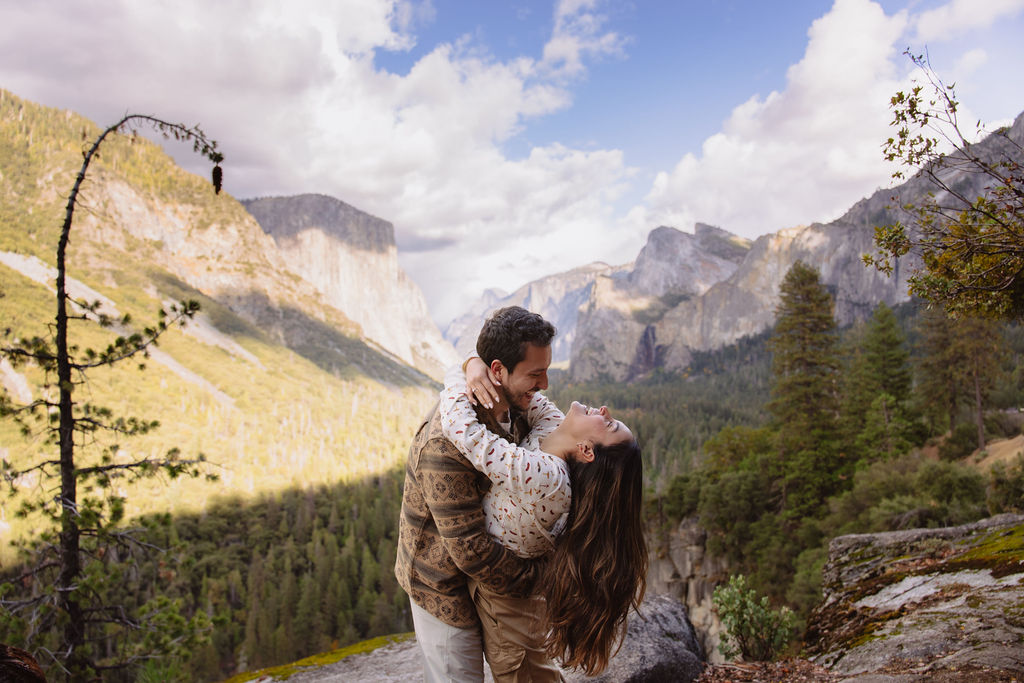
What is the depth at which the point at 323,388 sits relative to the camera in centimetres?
19438

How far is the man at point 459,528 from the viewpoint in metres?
2.77

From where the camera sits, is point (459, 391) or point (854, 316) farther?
point (854, 316)

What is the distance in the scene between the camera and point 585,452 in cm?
288

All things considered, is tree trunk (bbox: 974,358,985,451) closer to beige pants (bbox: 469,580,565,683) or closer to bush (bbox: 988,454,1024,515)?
bush (bbox: 988,454,1024,515)

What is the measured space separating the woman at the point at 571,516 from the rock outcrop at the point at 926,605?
11.3 feet

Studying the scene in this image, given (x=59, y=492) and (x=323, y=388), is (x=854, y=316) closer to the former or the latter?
(x=323, y=388)

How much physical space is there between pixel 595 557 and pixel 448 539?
775 mm

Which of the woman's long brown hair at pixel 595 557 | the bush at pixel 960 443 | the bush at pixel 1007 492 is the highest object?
the woman's long brown hair at pixel 595 557

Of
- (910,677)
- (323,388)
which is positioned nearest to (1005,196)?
(910,677)

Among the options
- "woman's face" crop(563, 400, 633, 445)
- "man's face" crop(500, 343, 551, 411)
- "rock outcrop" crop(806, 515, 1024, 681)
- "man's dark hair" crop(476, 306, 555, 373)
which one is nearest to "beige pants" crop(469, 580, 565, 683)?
"woman's face" crop(563, 400, 633, 445)

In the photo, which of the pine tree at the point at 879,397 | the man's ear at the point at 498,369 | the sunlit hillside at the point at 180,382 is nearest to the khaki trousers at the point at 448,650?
the man's ear at the point at 498,369

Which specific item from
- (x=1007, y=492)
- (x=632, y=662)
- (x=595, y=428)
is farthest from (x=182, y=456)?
(x=1007, y=492)

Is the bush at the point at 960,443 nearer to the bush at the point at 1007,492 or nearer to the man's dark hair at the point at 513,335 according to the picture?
the bush at the point at 1007,492

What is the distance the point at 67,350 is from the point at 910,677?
10225 millimetres
